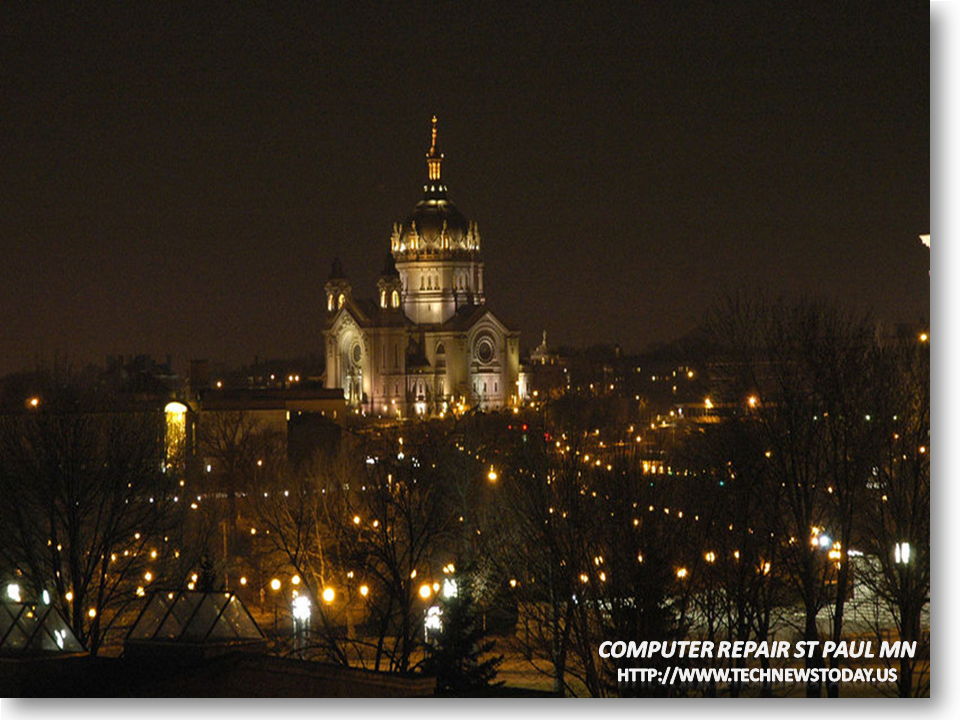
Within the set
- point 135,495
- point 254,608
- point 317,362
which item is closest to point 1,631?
point 135,495

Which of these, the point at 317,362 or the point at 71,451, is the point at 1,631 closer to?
the point at 71,451

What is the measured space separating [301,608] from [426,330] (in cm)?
9248

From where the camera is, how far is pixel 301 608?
2764cm

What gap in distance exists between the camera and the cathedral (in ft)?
378

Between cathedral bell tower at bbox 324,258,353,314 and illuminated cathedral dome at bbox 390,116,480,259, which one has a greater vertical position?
illuminated cathedral dome at bbox 390,116,480,259

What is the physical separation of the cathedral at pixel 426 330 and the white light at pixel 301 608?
3034 inches

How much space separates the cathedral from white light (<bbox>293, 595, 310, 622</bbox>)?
7706cm

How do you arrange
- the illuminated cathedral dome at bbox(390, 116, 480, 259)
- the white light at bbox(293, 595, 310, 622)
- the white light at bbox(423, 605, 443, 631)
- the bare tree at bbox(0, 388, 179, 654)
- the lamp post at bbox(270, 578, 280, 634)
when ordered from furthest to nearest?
the illuminated cathedral dome at bbox(390, 116, 480, 259), the lamp post at bbox(270, 578, 280, 634), the white light at bbox(293, 595, 310, 622), the white light at bbox(423, 605, 443, 631), the bare tree at bbox(0, 388, 179, 654)

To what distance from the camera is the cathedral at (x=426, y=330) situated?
11519 centimetres

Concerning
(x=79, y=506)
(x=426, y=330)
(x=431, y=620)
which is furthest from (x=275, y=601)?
(x=426, y=330)

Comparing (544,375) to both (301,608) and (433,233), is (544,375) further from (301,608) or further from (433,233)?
(301,608)

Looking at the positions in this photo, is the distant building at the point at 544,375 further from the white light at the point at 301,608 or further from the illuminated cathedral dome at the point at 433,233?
the white light at the point at 301,608

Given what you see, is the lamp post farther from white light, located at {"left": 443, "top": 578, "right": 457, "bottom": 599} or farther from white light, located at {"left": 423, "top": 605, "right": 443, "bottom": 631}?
white light, located at {"left": 443, "top": 578, "right": 457, "bottom": 599}

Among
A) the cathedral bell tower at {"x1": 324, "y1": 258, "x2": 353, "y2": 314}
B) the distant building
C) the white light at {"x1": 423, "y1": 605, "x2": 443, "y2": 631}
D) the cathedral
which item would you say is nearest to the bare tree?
the white light at {"x1": 423, "y1": 605, "x2": 443, "y2": 631}
